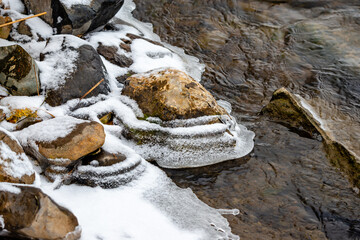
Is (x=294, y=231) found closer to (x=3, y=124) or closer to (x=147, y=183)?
(x=147, y=183)

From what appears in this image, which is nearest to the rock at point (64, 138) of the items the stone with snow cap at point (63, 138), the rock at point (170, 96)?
the stone with snow cap at point (63, 138)

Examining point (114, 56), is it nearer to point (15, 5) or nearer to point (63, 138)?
point (15, 5)

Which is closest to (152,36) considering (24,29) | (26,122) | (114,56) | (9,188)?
(114,56)

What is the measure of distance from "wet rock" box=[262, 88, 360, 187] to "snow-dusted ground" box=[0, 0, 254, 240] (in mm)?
576

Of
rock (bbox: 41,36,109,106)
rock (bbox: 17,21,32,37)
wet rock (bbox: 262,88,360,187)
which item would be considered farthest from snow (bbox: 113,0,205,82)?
rock (bbox: 17,21,32,37)

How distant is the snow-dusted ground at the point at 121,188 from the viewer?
269 centimetres

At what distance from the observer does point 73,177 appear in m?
3.04

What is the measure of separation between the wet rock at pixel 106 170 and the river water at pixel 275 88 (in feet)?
1.65

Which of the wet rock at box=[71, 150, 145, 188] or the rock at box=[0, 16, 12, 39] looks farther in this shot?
the rock at box=[0, 16, 12, 39]

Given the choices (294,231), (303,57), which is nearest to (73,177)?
(294,231)

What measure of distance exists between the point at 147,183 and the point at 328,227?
156 cm

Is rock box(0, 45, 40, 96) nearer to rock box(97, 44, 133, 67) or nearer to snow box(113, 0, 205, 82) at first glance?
rock box(97, 44, 133, 67)

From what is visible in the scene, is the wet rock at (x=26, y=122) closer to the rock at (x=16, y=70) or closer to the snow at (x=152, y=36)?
the rock at (x=16, y=70)

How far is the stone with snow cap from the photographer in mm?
2963
